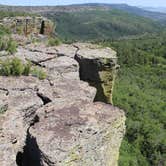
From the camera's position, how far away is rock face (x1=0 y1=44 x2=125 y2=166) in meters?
5.98

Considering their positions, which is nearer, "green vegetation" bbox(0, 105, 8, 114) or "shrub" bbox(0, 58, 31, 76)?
"green vegetation" bbox(0, 105, 8, 114)

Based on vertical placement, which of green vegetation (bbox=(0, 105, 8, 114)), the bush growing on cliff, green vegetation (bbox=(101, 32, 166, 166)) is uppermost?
green vegetation (bbox=(0, 105, 8, 114))

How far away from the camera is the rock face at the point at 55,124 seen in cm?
598

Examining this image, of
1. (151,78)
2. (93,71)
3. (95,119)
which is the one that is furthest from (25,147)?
(151,78)

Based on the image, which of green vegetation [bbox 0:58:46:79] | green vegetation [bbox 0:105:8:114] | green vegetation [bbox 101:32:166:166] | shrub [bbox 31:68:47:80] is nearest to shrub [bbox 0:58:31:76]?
green vegetation [bbox 0:58:46:79]

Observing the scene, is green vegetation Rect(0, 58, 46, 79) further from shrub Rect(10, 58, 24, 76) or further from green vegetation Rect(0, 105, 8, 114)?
green vegetation Rect(0, 105, 8, 114)

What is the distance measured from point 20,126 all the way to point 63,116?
79cm

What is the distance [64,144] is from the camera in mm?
5898

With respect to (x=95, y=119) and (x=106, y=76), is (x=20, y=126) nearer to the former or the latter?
(x=95, y=119)

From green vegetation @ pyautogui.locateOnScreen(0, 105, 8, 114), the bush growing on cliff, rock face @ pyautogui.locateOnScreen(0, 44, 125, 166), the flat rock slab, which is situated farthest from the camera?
the bush growing on cliff

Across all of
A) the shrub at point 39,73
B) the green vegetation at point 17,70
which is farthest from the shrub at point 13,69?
the shrub at point 39,73

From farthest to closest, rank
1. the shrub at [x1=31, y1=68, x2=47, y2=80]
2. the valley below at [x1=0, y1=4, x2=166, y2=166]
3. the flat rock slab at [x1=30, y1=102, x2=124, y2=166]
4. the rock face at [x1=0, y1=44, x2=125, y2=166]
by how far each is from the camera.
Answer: the shrub at [x1=31, y1=68, x2=47, y2=80] < the valley below at [x1=0, y1=4, x2=166, y2=166] < the rock face at [x1=0, y1=44, x2=125, y2=166] < the flat rock slab at [x1=30, y1=102, x2=124, y2=166]

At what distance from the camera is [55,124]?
21.5 feet

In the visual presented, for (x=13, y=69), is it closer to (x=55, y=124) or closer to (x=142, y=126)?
(x=55, y=124)
